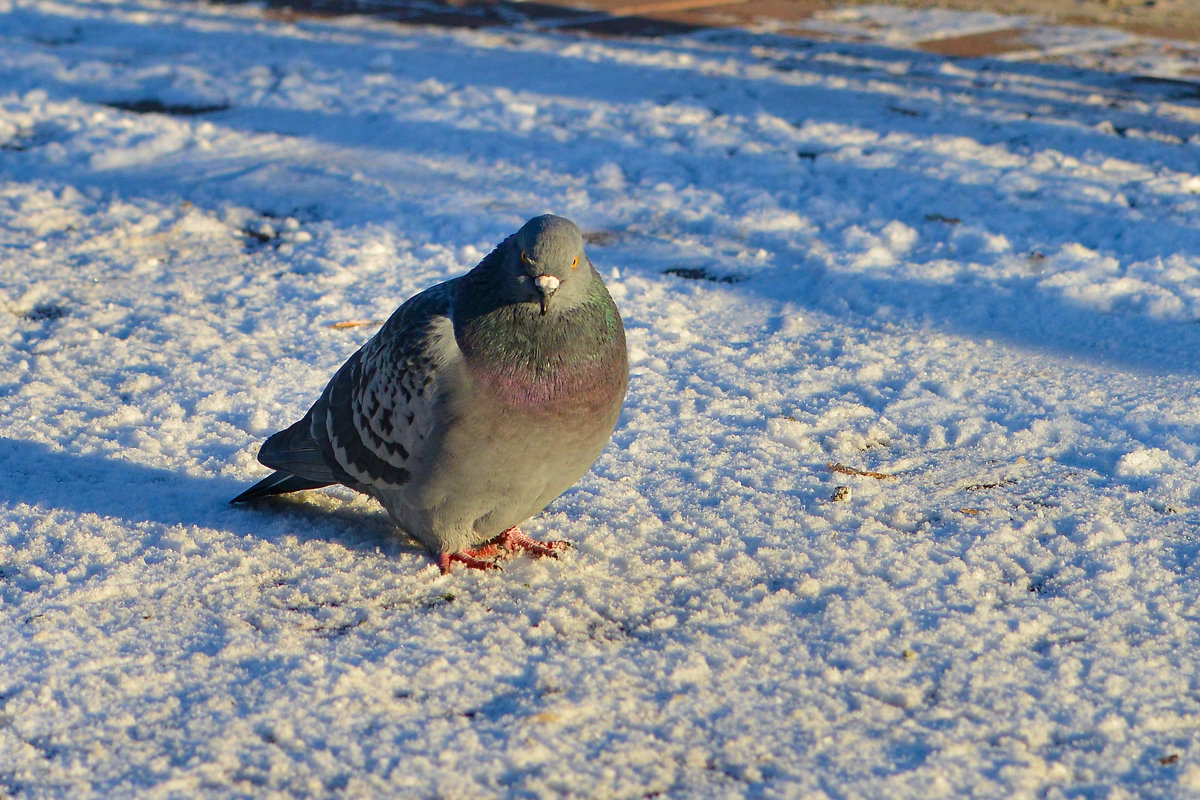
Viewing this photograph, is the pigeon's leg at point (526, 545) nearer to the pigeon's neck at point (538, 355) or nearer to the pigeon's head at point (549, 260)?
the pigeon's neck at point (538, 355)

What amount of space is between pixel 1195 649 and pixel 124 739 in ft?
7.18

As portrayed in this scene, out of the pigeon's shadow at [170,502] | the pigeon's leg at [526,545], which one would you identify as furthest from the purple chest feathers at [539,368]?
the pigeon's shadow at [170,502]

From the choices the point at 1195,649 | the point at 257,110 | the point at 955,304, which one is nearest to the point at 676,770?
the point at 1195,649

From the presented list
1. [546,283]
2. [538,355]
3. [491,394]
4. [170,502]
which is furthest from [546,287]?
[170,502]

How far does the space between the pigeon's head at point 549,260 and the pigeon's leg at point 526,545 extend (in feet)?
2.22

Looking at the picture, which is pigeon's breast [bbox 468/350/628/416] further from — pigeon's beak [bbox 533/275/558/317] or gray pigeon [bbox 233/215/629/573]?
pigeon's beak [bbox 533/275/558/317]

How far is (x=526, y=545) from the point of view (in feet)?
9.67

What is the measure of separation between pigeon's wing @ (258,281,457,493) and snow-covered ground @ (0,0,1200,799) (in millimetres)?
211

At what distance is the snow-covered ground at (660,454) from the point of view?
7.09ft

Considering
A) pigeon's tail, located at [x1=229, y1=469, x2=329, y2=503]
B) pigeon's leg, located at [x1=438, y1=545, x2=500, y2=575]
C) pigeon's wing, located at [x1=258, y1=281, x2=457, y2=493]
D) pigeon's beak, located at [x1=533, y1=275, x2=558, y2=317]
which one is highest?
pigeon's beak, located at [x1=533, y1=275, x2=558, y2=317]

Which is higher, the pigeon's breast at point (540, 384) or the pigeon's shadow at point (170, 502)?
the pigeon's breast at point (540, 384)

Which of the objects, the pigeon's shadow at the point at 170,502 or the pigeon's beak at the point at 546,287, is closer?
the pigeon's beak at the point at 546,287

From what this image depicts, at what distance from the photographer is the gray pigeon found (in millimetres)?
2562

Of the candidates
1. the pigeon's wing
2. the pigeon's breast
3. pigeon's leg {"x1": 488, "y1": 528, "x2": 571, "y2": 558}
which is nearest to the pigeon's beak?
the pigeon's breast
